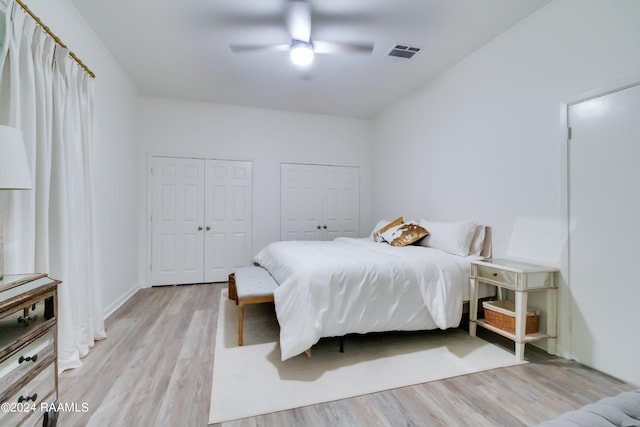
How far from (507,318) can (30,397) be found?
2982 millimetres

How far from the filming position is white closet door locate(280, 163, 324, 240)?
4.93 meters

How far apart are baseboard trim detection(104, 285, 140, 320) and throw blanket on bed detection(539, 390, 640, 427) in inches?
A: 147

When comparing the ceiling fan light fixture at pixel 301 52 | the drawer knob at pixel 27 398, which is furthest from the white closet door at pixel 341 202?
the drawer knob at pixel 27 398

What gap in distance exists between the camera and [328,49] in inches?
101

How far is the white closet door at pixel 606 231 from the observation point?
6.22ft

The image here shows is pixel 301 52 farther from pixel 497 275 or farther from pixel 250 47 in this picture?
pixel 497 275

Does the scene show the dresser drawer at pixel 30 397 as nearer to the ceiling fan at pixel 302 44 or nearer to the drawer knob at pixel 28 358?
the drawer knob at pixel 28 358

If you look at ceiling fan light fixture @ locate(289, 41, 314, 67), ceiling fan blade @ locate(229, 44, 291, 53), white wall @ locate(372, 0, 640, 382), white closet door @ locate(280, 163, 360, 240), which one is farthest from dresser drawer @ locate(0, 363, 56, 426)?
white closet door @ locate(280, 163, 360, 240)

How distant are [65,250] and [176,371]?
1.19m

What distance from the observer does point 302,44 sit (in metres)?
2.47

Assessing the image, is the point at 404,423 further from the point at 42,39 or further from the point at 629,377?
the point at 42,39

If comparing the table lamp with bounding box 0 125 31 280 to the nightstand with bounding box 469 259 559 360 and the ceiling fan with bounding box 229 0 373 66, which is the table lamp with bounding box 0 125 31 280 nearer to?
the ceiling fan with bounding box 229 0 373 66

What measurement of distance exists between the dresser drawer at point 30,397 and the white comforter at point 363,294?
4.04 feet

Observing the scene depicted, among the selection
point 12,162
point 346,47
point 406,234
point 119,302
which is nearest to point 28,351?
point 12,162
